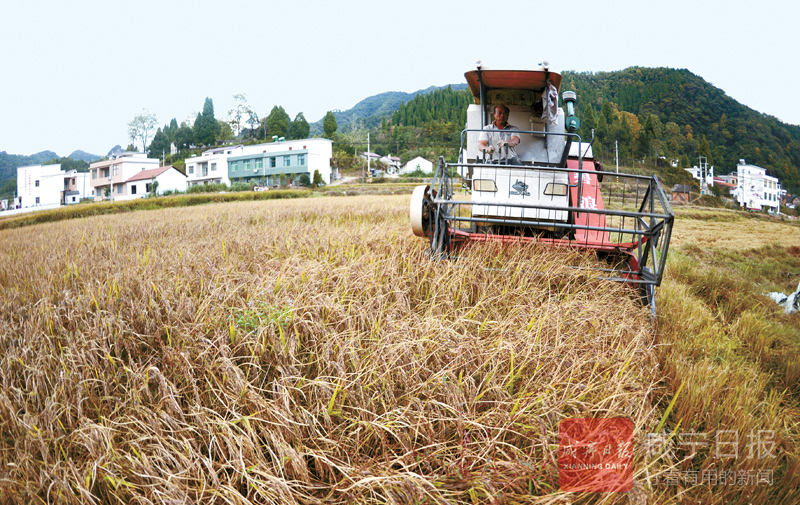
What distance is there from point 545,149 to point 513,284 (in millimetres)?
2763

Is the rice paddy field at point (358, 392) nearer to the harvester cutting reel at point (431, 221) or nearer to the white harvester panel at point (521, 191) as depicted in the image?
the harvester cutting reel at point (431, 221)

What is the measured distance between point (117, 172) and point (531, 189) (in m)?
65.2

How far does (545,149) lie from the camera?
18.2ft

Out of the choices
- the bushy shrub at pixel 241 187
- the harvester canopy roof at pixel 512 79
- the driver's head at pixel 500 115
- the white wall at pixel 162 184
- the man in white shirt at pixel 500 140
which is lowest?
the man in white shirt at pixel 500 140

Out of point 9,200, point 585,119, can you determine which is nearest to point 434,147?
point 585,119

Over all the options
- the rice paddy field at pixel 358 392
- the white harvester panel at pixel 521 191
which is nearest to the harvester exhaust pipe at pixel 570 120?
the white harvester panel at pixel 521 191

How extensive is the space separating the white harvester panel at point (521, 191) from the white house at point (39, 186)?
54198 mm

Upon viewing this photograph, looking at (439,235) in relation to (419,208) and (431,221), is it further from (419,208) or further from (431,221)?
(419,208)

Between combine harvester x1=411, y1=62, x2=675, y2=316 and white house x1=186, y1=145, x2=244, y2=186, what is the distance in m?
55.2

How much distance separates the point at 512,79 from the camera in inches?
202

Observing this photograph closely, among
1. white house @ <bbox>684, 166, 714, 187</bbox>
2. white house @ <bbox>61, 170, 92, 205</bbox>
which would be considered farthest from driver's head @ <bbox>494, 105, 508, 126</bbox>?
white house @ <bbox>61, 170, 92, 205</bbox>

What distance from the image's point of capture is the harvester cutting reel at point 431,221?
4.10 meters

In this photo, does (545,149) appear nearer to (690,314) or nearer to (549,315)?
(690,314)

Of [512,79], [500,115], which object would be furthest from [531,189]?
[512,79]
